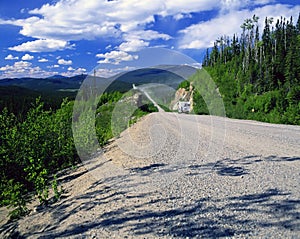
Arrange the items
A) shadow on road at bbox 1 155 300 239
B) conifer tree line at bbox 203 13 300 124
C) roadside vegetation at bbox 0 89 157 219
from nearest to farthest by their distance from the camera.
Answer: shadow on road at bbox 1 155 300 239 < roadside vegetation at bbox 0 89 157 219 < conifer tree line at bbox 203 13 300 124

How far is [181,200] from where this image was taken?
4.38 meters

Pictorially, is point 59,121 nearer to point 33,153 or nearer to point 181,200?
point 33,153

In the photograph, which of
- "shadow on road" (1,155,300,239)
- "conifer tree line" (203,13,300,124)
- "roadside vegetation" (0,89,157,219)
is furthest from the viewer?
"conifer tree line" (203,13,300,124)

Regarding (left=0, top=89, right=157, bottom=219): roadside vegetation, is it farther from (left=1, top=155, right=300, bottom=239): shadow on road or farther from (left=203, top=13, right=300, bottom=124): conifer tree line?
(left=203, top=13, right=300, bottom=124): conifer tree line

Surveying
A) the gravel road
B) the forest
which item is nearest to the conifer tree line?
the forest

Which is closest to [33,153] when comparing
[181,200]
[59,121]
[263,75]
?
[59,121]

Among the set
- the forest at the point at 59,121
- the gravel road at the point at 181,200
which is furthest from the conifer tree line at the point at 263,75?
the gravel road at the point at 181,200

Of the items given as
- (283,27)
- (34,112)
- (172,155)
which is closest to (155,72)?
(172,155)

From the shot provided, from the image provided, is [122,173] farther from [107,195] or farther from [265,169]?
[265,169]

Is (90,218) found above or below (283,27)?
below

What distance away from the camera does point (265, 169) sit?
5.85 m

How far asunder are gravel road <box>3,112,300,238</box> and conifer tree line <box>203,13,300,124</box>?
1475cm

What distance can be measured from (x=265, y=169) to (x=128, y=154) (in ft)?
12.1

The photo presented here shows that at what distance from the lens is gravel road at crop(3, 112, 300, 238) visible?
3.57 m
